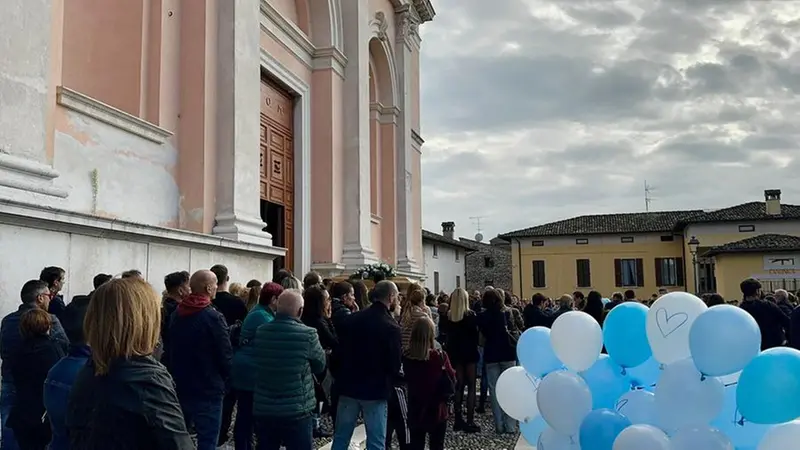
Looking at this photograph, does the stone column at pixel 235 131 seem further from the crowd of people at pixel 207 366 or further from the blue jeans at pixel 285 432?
the blue jeans at pixel 285 432

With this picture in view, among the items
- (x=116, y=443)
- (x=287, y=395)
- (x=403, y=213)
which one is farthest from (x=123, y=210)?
(x=403, y=213)

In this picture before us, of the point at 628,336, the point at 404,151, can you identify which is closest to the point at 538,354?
the point at 628,336

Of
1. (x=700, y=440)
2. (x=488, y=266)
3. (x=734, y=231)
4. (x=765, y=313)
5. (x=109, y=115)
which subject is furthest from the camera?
(x=488, y=266)

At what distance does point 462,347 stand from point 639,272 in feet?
128

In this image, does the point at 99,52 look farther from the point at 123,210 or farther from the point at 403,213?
the point at 403,213

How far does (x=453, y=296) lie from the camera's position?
800cm

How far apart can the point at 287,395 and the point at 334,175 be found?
11.1 metres

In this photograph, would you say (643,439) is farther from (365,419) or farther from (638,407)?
(365,419)

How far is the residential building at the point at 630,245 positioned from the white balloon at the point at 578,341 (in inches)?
1487

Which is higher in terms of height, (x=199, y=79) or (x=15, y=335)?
(x=199, y=79)

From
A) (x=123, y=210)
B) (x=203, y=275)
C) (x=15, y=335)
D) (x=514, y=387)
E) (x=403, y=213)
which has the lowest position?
(x=514, y=387)

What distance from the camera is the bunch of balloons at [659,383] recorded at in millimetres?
3375

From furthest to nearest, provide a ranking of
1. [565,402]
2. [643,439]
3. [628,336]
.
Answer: [628,336] < [565,402] < [643,439]

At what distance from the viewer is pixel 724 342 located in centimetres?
348
